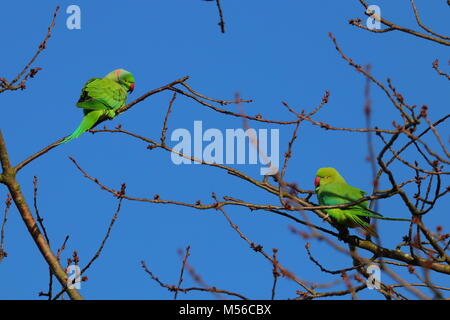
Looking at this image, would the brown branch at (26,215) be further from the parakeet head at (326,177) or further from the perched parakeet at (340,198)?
the parakeet head at (326,177)

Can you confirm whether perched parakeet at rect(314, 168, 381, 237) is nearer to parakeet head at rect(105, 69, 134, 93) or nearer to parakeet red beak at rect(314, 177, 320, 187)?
parakeet red beak at rect(314, 177, 320, 187)

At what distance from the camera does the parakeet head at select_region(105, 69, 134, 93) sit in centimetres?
883

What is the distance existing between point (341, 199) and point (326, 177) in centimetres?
62

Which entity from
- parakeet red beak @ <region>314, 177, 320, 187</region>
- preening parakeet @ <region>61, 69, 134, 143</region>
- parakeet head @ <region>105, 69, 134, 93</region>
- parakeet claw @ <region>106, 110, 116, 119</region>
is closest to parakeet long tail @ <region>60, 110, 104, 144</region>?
preening parakeet @ <region>61, 69, 134, 143</region>

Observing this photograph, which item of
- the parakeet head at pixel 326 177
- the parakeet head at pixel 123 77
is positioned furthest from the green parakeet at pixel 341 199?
the parakeet head at pixel 123 77

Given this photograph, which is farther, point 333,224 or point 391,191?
point 333,224

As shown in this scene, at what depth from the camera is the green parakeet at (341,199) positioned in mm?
5086

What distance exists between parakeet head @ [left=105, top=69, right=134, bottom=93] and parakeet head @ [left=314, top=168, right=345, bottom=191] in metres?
3.98

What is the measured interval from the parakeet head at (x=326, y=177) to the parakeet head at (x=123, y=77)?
157 inches

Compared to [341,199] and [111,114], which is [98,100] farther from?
[341,199]
